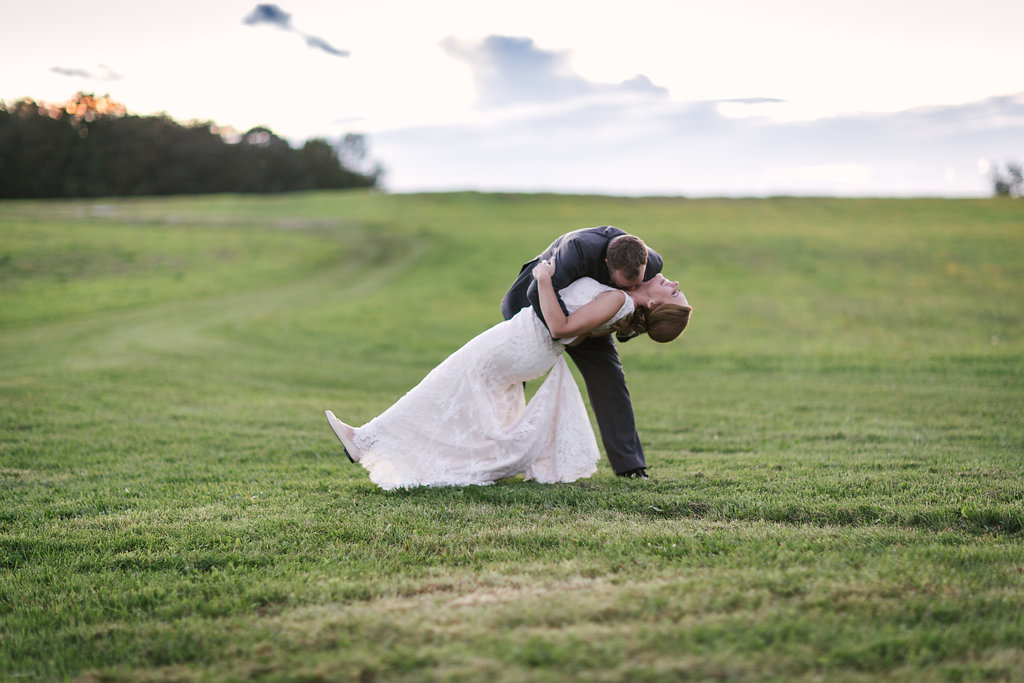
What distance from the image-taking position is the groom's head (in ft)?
19.5

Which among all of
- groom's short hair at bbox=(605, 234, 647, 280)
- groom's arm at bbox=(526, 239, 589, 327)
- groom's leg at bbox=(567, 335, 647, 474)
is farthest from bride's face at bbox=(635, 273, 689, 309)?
groom's leg at bbox=(567, 335, 647, 474)

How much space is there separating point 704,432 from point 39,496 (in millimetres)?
7358

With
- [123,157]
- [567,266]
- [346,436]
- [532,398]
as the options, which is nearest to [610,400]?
[532,398]

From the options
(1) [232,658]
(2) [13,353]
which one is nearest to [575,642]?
(1) [232,658]

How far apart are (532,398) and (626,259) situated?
4.76 ft

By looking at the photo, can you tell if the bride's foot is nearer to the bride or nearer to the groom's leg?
the bride

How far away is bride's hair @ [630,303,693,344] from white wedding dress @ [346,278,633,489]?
0.67 meters

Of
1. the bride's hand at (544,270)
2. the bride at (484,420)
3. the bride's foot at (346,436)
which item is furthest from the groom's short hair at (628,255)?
the bride's foot at (346,436)

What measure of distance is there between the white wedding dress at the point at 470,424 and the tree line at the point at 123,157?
79.5 m

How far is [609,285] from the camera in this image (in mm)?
6367

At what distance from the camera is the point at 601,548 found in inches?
185

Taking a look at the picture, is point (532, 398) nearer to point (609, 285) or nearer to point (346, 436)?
point (609, 285)

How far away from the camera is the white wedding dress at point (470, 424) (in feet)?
20.9

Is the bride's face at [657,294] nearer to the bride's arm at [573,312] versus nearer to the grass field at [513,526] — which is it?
the bride's arm at [573,312]
